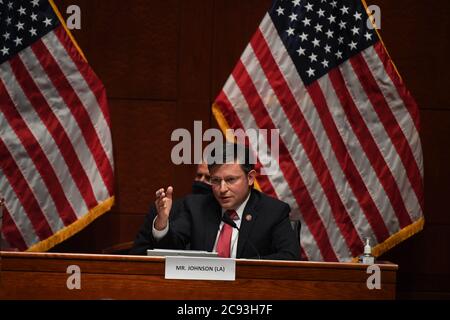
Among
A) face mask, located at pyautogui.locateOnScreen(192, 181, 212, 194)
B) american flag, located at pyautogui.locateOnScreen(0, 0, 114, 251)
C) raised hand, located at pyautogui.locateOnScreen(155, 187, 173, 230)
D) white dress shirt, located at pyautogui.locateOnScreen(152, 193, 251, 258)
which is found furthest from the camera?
american flag, located at pyautogui.locateOnScreen(0, 0, 114, 251)

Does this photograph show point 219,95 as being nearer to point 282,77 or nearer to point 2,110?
point 282,77

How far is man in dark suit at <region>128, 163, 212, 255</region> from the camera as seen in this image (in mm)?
3711

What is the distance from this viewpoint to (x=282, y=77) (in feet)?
15.7

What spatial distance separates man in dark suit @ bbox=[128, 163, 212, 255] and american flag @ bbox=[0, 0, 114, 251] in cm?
69

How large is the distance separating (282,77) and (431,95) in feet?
3.98

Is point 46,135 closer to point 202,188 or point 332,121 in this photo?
point 202,188

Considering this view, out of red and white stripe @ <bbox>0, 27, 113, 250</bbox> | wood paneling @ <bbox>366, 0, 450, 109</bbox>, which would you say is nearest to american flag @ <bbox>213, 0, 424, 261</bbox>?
wood paneling @ <bbox>366, 0, 450, 109</bbox>

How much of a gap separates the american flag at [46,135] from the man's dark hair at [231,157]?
1278mm

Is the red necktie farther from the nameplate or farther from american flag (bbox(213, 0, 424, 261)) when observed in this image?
american flag (bbox(213, 0, 424, 261))

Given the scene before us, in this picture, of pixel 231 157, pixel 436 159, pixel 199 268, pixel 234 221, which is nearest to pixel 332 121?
pixel 436 159

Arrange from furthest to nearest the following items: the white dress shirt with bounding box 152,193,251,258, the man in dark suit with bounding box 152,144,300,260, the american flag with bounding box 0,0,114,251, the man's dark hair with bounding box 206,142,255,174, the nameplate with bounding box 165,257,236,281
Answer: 1. the american flag with bounding box 0,0,114,251
2. the man's dark hair with bounding box 206,142,255,174
3. the man in dark suit with bounding box 152,144,300,260
4. the white dress shirt with bounding box 152,193,251,258
5. the nameplate with bounding box 165,257,236,281

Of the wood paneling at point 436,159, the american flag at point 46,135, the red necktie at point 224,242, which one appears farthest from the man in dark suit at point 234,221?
the wood paneling at point 436,159

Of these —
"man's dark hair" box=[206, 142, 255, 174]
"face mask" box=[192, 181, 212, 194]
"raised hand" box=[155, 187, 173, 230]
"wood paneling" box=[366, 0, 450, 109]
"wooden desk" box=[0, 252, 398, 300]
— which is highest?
"wood paneling" box=[366, 0, 450, 109]

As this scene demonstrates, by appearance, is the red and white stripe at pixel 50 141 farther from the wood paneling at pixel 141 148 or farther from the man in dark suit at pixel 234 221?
the man in dark suit at pixel 234 221
